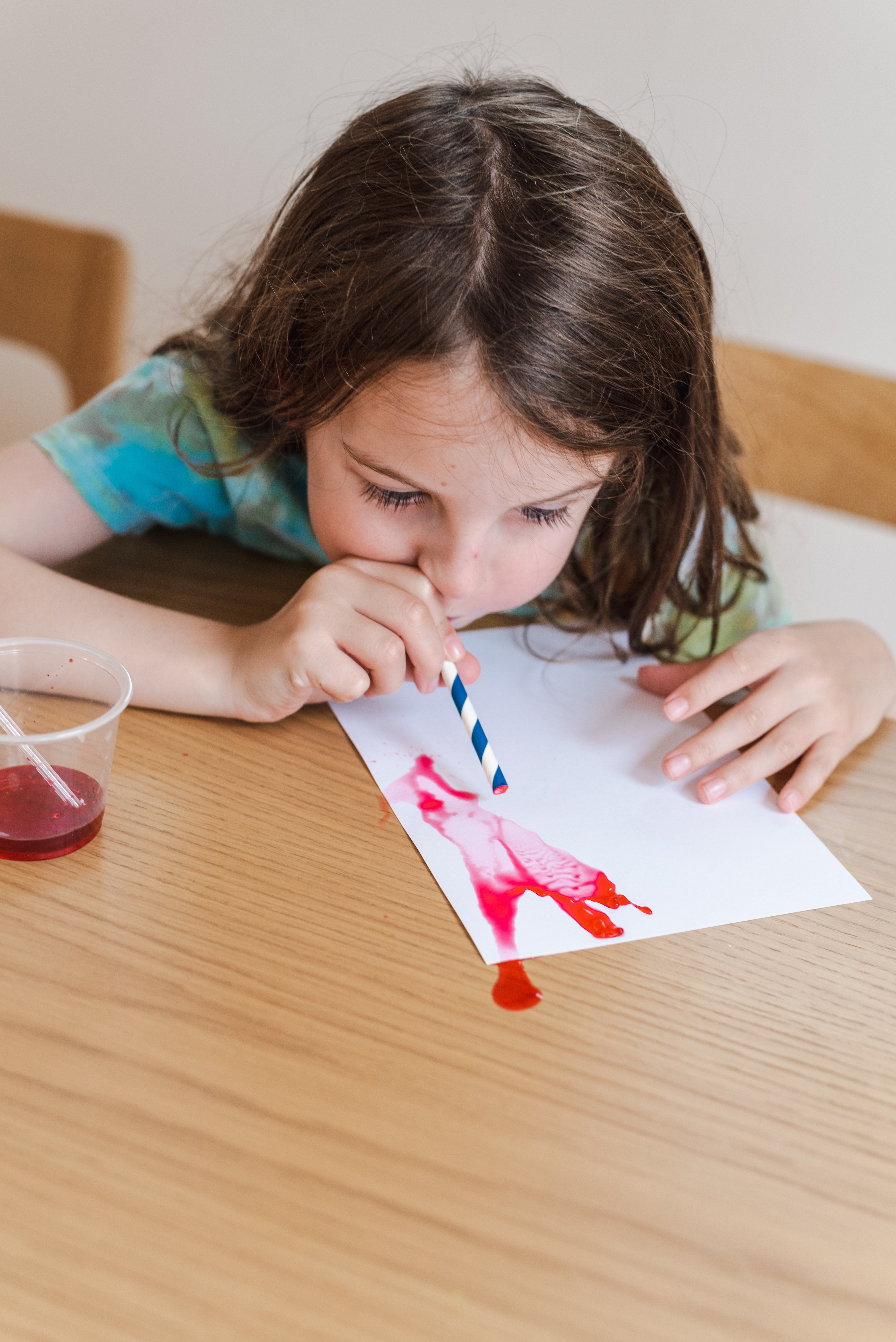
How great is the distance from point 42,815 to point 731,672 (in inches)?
17.7

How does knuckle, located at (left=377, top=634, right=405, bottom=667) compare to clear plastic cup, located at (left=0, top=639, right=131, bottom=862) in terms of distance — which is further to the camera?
knuckle, located at (left=377, top=634, right=405, bottom=667)

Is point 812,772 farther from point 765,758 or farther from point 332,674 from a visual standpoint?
point 332,674

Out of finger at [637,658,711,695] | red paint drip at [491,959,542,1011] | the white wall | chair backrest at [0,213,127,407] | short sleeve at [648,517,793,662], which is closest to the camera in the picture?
red paint drip at [491,959,542,1011]

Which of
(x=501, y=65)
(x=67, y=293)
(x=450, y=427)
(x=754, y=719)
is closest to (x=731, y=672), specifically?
(x=754, y=719)

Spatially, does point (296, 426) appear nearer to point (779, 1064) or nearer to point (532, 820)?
point (532, 820)

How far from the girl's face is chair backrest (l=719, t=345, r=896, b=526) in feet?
1.14

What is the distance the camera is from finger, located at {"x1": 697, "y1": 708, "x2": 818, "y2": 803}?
0.67 meters

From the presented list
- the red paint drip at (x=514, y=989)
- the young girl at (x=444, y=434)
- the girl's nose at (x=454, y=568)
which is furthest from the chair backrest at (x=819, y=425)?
the red paint drip at (x=514, y=989)

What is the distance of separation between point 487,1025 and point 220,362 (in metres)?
0.56

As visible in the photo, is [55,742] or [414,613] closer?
[55,742]

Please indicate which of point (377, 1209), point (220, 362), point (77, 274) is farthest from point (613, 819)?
point (77, 274)

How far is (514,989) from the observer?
50 cm

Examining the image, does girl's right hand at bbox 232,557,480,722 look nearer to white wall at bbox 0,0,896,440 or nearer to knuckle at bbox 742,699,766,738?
knuckle at bbox 742,699,766,738

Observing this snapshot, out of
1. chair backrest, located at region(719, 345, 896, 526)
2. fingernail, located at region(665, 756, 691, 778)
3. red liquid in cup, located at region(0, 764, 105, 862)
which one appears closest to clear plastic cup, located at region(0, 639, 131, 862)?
red liquid in cup, located at region(0, 764, 105, 862)
